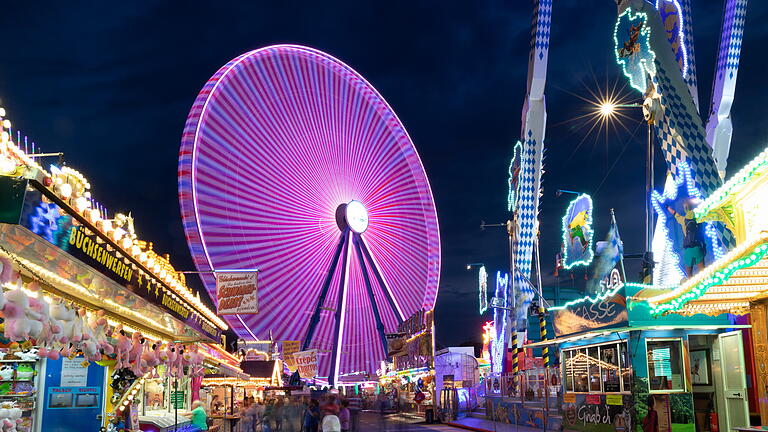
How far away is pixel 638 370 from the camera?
1235 cm

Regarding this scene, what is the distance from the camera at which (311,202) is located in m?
31.4

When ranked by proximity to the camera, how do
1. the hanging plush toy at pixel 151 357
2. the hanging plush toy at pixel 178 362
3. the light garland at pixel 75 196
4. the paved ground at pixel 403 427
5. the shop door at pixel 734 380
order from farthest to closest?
the paved ground at pixel 403 427, the hanging plush toy at pixel 178 362, the shop door at pixel 734 380, the hanging plush toy at pixel 151 357, the light garland at pixel 75 196

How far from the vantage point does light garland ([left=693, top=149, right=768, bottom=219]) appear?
7.52 metres

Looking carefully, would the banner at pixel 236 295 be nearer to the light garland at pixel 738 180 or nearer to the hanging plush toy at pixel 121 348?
the hanging plush toy at pixel 121 348

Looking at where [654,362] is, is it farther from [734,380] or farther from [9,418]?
[9,418]

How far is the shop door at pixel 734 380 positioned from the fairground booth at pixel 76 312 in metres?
8.77

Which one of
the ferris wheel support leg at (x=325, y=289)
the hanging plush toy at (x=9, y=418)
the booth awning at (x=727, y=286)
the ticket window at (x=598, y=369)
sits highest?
the ferris wheel support leg at (x=325, y=289)

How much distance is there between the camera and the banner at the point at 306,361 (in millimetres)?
34412

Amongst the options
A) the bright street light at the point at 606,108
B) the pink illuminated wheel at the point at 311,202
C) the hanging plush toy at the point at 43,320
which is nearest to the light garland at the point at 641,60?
the bright street light at the point at 606,108

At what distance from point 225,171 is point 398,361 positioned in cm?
2031

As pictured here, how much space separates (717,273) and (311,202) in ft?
81.0

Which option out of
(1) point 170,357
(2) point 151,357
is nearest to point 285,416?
(1) point 170,357

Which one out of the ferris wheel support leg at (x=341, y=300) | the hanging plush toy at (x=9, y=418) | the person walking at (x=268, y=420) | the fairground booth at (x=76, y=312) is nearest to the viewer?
the fairground booth at (x=76, y=312)

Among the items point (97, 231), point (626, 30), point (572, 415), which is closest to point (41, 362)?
point (97, 231)
